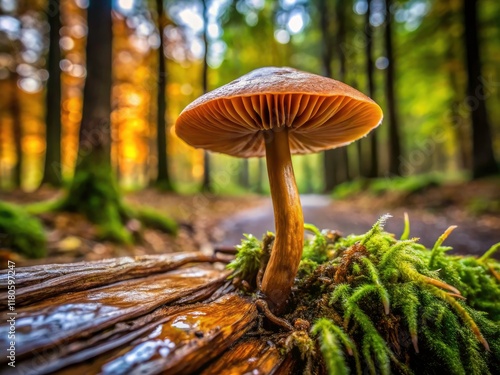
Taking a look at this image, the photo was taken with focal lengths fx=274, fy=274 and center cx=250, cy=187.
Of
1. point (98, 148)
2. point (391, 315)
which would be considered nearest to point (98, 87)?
point (98, 148)

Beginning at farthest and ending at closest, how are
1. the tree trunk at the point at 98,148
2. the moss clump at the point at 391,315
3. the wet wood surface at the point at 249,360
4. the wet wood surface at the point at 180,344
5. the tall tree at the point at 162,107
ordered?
the tall tree at the point at 162,107 → the tree trunk at the point at 98,148 → the moss clump at the point at 391,315 → the wet wood surface at the point at 249,360 → the wet wood surface at the point at 180,344

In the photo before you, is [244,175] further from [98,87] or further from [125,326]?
[125,326]

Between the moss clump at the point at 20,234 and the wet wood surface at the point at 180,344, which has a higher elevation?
the moss clump at the point at 20,234

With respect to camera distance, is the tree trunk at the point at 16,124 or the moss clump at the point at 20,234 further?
the tree trunk at the point at 16,124

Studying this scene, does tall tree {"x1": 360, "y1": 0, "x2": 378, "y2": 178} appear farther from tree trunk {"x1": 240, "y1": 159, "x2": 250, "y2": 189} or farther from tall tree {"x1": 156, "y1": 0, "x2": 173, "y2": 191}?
tree trunk {"x1": 240, "y1": 159, "x2": 250, "y2": 189}

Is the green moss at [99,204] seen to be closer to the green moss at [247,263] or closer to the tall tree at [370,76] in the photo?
the green moss at [247,263]

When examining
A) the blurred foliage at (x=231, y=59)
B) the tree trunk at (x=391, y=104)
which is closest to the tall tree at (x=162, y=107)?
the blurred foliage at (x=231, y=59)

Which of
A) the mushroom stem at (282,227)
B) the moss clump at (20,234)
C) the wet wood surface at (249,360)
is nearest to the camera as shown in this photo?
the wet wood surface at (249,360)

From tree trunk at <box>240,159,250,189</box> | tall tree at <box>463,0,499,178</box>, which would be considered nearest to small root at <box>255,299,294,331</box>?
tall tree at <box>463,0,499,178</box>
